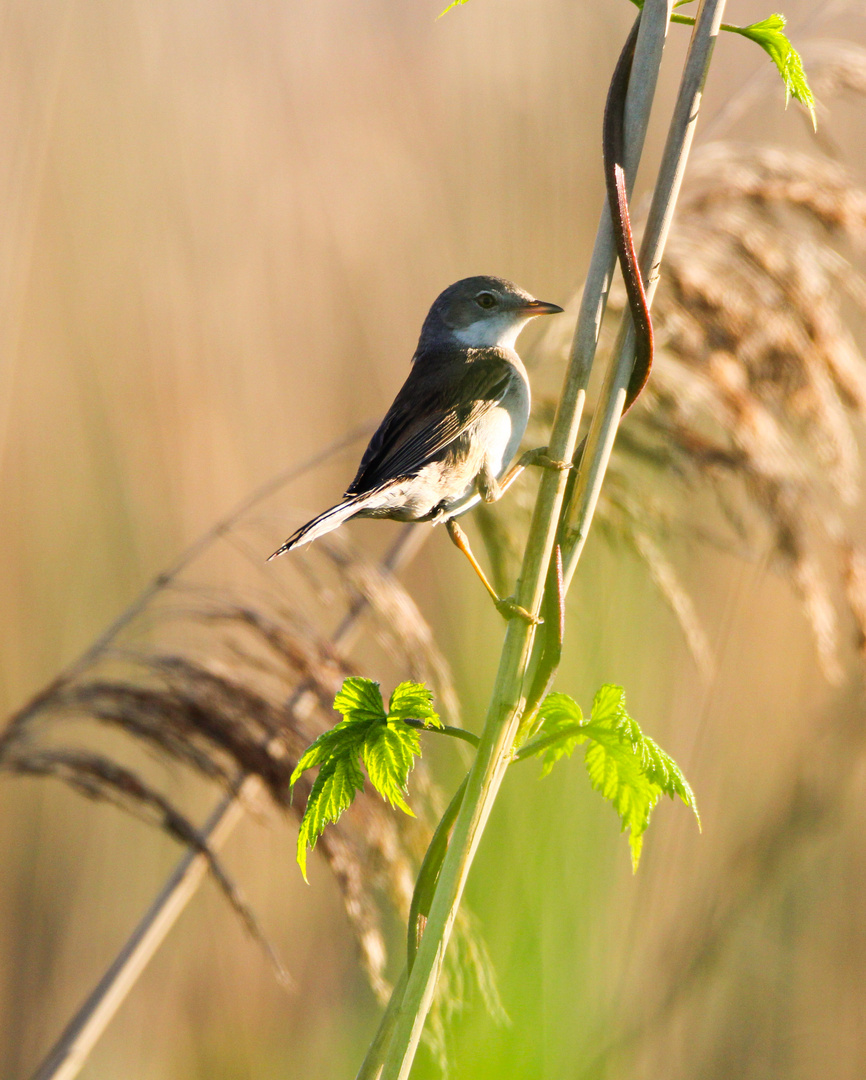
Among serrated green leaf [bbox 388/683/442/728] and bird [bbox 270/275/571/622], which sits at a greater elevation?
bird [bbox 270/275/571/622]

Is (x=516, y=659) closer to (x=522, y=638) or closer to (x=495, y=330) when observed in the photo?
(x=522, y=638)

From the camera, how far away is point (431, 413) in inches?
71.2

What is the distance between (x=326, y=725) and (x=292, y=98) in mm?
2732

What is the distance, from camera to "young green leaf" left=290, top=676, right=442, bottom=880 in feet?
2.82

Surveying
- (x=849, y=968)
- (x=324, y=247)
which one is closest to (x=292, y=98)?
(x=324, y=247)

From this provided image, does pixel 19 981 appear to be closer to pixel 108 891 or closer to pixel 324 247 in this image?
pixel 108 891

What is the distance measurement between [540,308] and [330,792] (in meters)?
1.40

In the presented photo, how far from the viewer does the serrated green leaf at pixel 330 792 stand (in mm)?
857

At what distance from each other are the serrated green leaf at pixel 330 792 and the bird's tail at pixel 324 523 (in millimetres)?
328

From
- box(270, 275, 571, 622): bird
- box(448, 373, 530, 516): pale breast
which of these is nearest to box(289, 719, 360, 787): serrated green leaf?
box(270, 275, 571, 622): bird

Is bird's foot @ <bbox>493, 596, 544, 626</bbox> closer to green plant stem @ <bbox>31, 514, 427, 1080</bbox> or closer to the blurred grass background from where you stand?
green plant stem @ <bbox>31, 514, 427, 1080</bbox>

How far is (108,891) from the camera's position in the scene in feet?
11.5

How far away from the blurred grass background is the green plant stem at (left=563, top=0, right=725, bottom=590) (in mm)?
1630

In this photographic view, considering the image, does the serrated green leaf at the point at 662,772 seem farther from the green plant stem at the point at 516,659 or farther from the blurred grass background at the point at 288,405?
the blurred grass background at the point at 288,405
